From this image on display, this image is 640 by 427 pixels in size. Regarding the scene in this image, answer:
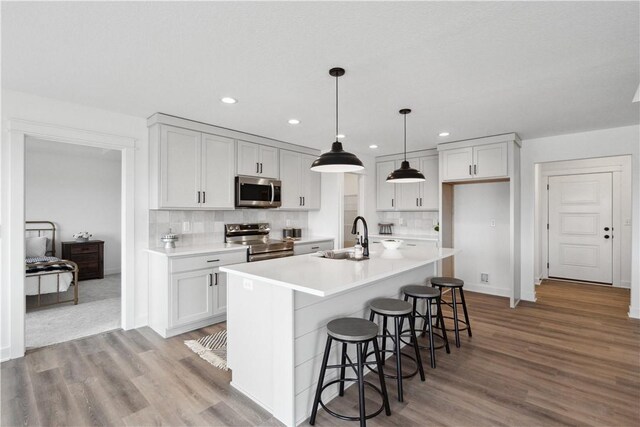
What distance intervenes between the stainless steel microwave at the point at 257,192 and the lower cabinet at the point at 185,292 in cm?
86

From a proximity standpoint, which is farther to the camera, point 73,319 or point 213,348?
point 73,319

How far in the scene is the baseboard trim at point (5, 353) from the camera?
279 centimetres

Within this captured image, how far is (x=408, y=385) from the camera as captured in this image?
7.98ft

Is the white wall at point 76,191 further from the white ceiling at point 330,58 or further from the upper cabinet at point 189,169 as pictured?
the white ceiling at point 330,58

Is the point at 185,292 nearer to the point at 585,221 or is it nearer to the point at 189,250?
the point at 189,250

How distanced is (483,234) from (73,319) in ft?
19.4

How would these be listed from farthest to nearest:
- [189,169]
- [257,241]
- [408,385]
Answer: [257,241] → [189,169] → [408,385]

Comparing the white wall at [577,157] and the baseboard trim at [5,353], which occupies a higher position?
the white wall at [577,157]

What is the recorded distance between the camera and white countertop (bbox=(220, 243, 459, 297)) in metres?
1.87

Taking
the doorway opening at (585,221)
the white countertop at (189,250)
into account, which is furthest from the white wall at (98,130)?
the doorway opening at (585,221)

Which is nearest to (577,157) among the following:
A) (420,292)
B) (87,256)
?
(420,292)

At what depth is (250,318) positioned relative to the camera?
2242mm

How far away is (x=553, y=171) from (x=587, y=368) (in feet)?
15.1

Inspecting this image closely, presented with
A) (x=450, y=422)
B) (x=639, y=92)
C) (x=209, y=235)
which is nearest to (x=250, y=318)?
(x=450, y=422)
